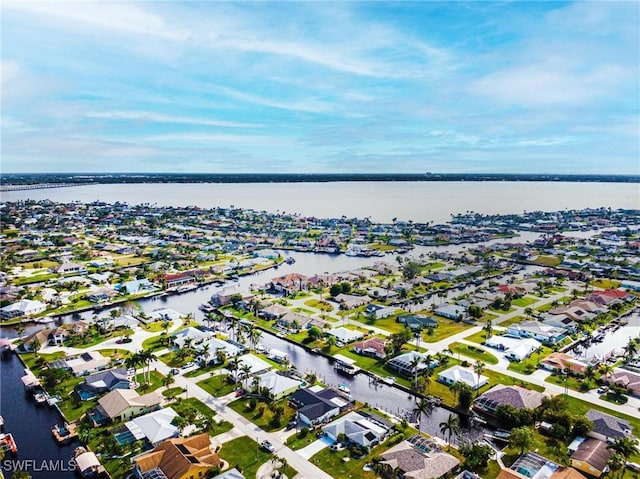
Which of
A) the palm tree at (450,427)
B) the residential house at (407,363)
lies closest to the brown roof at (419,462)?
the palm tree at (450,427)

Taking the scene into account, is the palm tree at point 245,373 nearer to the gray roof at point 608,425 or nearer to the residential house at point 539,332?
the gray roof at point 608,425

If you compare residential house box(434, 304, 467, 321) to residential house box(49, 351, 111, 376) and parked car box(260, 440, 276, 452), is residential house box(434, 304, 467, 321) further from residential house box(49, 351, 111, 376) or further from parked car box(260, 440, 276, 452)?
residential house box(49, 351, 111, 376)

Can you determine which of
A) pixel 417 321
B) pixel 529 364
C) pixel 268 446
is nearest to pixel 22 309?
pixel 268 446

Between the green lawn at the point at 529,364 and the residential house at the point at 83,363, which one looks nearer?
the residential house at the point at 83,363

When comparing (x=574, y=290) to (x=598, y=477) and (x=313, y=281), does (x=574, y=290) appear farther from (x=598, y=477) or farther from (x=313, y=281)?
(x=598, y=477)

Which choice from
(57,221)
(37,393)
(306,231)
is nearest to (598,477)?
(37,393)

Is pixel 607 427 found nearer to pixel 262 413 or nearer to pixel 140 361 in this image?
pixel 262 413

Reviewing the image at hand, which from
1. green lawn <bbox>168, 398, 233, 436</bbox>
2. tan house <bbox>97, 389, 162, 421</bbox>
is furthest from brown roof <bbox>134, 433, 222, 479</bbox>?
tan house <bbox>97, 389, 162, 421</bbox>
